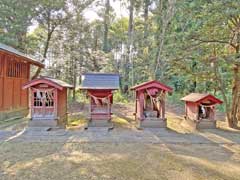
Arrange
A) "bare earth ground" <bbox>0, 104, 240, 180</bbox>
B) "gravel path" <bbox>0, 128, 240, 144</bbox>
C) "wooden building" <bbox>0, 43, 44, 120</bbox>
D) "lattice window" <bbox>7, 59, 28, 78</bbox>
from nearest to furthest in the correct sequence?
"bare earth ground" <bbox>0, 104, 240, 180</bbox> < "gravel path" <bbox>0, 128, 240, 144</bbox> < "wooden building" <bbox>0, 43, 44, 120</bbox> < "lattice window" <bbox>7, 59, 28, 78</bbox>

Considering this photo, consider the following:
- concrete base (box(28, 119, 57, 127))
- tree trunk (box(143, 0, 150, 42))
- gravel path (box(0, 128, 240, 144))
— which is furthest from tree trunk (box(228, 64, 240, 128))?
tree trunk (box(143, 0, 150, 42))

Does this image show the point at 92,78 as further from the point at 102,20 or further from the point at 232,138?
the point at 102,20

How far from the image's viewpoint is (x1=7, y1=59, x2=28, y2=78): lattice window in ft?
43.5

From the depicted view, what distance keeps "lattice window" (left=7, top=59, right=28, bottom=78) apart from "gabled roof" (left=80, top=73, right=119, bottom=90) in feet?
15.6

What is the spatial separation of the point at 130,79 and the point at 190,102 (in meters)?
12.3

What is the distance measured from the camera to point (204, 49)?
11227 mm

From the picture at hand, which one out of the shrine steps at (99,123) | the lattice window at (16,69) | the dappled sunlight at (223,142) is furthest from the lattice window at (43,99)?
the dappled sunlight at (223,142)

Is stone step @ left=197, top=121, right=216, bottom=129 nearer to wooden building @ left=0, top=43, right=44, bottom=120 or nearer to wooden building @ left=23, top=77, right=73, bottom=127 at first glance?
wooden building @ left=23, top=77, right=73, bottom=127

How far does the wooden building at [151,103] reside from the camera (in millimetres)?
10609

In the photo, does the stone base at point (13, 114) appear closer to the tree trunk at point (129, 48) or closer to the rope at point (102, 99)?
the rope at point (102, 99)

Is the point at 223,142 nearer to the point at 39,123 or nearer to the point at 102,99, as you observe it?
the point at 102,99

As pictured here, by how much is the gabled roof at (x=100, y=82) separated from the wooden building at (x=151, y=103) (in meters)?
0.89

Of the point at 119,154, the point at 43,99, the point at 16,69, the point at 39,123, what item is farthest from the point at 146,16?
the point at 119,154

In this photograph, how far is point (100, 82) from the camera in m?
10.7
